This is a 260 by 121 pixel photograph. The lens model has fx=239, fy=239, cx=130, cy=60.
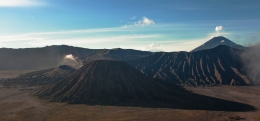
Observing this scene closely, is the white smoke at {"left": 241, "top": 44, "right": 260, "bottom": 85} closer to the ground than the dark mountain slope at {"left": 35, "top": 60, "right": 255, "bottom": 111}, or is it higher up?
higher up

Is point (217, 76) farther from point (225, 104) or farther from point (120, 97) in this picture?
point (120, 97)

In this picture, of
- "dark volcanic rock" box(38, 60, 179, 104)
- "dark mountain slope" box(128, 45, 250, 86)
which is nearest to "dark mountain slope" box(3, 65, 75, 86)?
"dark volcanic rock" box(38, 60, 179, 104)

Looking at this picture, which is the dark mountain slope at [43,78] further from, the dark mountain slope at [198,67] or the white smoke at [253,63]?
the white smoke at [253,63]

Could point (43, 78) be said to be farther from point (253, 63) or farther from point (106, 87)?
point (253, 63)

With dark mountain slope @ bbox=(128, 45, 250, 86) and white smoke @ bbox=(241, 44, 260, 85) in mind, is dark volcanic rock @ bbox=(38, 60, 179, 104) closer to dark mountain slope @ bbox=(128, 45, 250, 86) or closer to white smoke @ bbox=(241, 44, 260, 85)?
dark mountain slope @ bbox=(128, 45, 250, 86)

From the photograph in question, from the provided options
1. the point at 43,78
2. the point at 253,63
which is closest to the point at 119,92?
the point at 43,78
